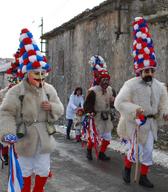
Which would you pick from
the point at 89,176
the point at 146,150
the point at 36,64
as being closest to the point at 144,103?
the point at 146,150

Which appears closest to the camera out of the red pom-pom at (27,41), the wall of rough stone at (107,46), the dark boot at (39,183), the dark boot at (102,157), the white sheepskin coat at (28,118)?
the white sheepskin coat at (28,118)

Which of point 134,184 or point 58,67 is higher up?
point 58,67

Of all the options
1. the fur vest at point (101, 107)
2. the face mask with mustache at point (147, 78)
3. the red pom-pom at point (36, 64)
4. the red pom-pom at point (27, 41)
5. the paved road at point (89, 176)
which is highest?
the red pom-pom at point (27, 41)

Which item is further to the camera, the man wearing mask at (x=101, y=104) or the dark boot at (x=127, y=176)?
the man wearing mask at (x=101, y=104)

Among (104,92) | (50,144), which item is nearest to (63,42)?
(104,92)

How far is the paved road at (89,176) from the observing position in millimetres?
6375

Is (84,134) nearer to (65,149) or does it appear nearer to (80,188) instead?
(65,149)

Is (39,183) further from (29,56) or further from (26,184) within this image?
(29,56)

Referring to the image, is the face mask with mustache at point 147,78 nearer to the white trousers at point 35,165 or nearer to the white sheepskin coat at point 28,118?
the white sheepskin coat at point 28,118

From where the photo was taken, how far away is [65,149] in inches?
424

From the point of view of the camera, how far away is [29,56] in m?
5.13

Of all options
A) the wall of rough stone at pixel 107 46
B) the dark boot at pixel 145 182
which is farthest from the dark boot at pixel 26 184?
the wall of rough stone at pixel 107 46

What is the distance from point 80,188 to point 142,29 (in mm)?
2599

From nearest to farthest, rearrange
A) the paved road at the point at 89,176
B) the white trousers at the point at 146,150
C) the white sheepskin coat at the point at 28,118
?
the white sheepskin coat at the point at 28,118 < the paved road at the point at 89,176 < the white trousers at the point at 146,150
